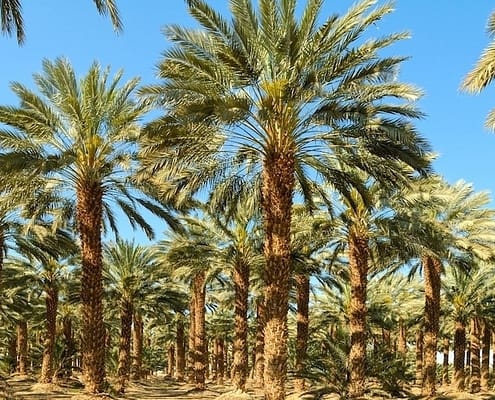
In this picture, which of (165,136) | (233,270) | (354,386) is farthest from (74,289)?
(165,136)

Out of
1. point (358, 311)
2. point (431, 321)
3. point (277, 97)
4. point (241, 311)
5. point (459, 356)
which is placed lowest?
point (459, 356)

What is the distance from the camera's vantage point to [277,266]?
14211mm

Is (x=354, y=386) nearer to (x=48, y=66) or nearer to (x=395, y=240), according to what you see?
(x=395, y=240)

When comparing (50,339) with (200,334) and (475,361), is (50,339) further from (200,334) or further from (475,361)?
(475,361)

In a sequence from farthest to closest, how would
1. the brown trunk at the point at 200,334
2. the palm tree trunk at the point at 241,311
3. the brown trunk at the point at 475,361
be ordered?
the brown trunk at the point at 475,361 → the brown trunk at the point at 200,334 → the palm tree trunk at the point at 241,311

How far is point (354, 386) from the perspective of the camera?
20750 millimetres

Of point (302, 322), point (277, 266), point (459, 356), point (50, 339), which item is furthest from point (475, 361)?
point (277, 266)

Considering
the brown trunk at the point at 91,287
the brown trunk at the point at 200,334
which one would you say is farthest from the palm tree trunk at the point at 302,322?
the brown trunk at the point at 91,287

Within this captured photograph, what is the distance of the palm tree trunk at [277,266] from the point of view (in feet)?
45.0

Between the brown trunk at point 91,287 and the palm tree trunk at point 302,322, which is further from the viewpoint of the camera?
the palm tree trunk at point 302,322

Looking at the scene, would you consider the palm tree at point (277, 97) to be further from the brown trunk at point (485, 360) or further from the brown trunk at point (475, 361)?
the brown trunk at point (485, 360)

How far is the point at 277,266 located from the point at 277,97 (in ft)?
13.2

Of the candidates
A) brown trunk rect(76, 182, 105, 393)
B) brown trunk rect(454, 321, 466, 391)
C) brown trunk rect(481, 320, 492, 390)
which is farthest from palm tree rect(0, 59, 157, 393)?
brown trunk rect(481, 320, 492, 390)

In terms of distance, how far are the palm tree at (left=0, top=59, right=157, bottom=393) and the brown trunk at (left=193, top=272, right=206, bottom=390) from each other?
42.5 feet
